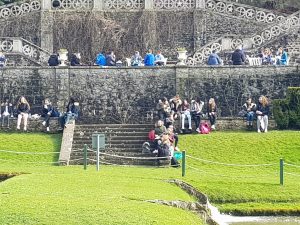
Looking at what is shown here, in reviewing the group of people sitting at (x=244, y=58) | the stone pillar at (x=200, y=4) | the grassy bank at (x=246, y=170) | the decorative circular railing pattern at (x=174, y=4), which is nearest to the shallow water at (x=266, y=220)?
the grassy bank at (x=246, y=170)

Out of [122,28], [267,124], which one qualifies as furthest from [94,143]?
[122,28]

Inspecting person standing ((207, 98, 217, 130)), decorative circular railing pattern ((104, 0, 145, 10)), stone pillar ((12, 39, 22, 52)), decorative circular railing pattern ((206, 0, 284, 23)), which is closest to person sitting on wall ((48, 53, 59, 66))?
stone pillar ((12, 39, 22, 52))

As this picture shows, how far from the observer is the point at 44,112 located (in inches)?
1767

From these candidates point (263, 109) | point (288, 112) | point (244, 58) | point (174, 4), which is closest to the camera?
point (263, 109)

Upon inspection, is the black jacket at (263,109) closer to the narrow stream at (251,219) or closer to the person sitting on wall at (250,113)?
the person sitting on wall at (250,113)

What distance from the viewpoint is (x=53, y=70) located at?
155ft

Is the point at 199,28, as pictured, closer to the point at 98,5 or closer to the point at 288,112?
the point at 98,5

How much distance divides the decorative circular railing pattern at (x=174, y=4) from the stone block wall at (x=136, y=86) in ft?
31.4

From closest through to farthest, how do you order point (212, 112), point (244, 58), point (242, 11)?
point (212, 112) < point (244, 58) < point (242, 11)

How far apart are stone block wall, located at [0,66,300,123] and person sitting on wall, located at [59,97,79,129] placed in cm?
155

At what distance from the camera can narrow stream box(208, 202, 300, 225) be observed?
29078mm

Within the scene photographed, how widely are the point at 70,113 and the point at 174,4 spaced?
14.3 meters

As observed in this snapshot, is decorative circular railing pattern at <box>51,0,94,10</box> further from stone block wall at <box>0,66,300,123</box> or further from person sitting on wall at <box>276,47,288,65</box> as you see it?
person sitting on wall at <box>276,47,288,65</box>

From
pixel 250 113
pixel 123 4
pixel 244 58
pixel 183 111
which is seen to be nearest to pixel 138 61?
pixel 244 58
